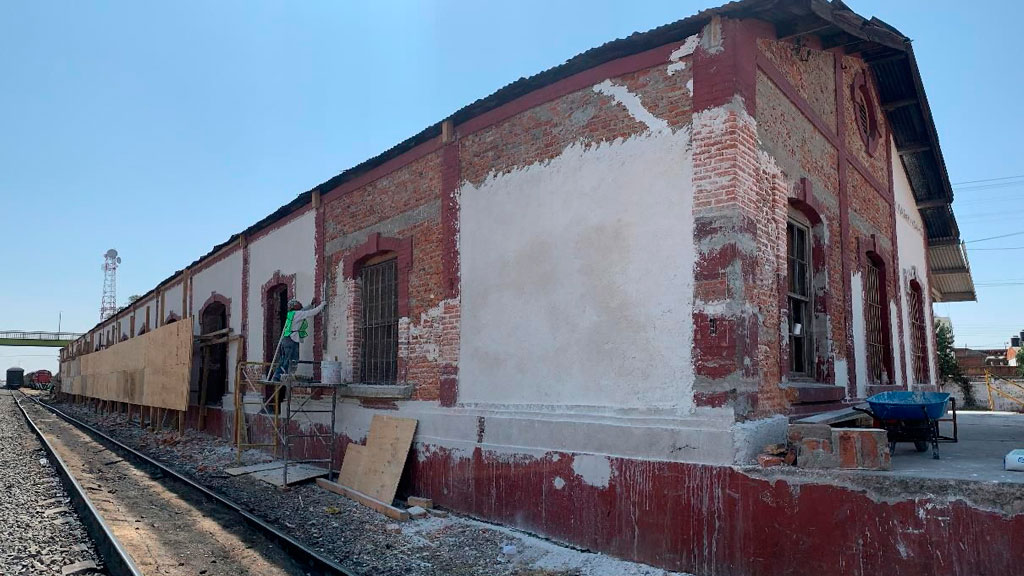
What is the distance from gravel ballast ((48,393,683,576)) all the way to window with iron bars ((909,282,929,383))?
955cm

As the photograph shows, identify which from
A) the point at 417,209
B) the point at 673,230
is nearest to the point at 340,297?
the point at 417,209

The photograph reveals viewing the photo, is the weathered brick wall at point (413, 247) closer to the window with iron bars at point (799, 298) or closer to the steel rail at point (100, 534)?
the steel rail at point (100, 534)

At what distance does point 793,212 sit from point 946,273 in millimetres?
12597

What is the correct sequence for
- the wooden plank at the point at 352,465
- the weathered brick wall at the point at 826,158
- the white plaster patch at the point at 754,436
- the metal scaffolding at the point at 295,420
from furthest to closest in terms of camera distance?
the metal scaffolding at the point at 295,420 → the wooden plank at the point at 352,465 → the weathered brick wall at the point at 826,158 → the white plaster patch at the point at 754,436

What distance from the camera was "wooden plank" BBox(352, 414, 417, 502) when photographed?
9453mm

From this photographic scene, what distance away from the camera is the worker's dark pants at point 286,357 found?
12312 mm

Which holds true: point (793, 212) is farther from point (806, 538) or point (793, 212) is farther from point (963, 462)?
point (806, 538)

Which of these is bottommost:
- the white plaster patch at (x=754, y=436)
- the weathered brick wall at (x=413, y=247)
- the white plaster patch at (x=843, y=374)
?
the white plaster patch at (x=754, y=436)

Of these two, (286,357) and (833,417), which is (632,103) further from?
(286,357)

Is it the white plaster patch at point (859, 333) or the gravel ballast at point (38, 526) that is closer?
the gravel ballast at point (38, 526)

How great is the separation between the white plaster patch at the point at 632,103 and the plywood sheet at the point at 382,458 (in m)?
5.14

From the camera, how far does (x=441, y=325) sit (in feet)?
31.1

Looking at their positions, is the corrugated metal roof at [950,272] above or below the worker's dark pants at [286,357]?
above

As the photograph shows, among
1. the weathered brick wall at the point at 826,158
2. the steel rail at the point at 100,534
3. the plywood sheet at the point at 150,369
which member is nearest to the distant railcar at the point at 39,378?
the plywood sheet at the point at 150,369
